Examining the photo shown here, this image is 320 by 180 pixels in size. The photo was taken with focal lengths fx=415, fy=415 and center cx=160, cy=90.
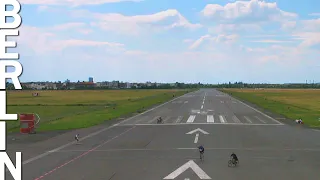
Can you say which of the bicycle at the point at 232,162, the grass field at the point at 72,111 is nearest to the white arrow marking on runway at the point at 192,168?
the bicycle at the point at 232,162

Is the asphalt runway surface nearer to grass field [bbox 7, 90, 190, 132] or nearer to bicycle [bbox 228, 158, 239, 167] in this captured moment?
bicycle [bbox 228, 158, 239, 167]

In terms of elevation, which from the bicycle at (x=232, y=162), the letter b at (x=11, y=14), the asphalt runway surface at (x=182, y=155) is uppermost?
the letter b at (x=11, y=14)

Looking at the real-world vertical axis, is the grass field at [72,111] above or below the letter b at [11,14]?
below

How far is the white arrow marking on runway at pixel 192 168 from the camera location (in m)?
23.8

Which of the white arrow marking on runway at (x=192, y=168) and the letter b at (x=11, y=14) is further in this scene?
the white arrow marking on runway at (x=192, y=168)

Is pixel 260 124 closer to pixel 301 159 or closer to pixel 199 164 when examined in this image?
pixel 301 159

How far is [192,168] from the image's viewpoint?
25922 mm

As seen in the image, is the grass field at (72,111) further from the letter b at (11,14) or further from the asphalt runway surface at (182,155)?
the letter b at (11,14)

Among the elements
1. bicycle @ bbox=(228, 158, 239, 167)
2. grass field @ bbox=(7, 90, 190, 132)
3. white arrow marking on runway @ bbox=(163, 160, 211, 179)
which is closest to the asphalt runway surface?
white arrow marking on runway @ bbox=(163, 160, 211, 179)

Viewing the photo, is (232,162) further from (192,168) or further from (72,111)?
(72,111)

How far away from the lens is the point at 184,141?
37.8 meters

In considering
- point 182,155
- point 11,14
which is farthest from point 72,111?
point 11,14

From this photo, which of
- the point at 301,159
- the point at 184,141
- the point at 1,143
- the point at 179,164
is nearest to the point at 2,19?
the point at 1,143

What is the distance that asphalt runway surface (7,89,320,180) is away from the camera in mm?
24516
